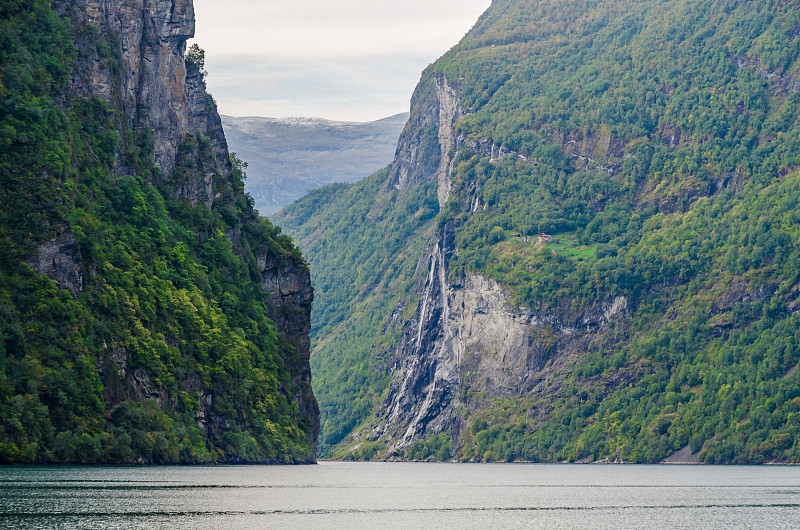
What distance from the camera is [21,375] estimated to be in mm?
135625

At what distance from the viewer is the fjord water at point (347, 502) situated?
94188mm

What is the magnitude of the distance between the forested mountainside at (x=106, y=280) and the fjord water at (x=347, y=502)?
658 centimetres

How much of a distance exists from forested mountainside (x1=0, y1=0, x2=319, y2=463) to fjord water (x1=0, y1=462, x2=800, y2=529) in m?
6.58

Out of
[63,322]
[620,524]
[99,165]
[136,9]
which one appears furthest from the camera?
[136,9]

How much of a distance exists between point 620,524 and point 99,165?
102 meters

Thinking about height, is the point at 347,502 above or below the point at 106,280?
below

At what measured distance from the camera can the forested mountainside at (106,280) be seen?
141375 mm

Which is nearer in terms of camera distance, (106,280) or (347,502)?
(347,502)

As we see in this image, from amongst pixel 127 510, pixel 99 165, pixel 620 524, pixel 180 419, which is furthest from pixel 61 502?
pixel 99 165

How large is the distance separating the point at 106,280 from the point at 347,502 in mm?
56804

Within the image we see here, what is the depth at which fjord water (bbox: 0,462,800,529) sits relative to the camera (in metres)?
94.2

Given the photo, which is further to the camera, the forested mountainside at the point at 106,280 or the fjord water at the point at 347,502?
the forested mountainside at the point at 106,280

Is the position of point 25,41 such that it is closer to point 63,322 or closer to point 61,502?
point 63,322

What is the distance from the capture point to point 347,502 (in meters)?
120
